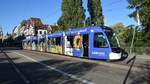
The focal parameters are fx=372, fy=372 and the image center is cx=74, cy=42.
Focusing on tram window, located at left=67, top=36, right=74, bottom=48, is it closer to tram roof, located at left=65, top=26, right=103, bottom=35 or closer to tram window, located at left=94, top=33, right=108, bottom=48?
tram roof, located at left=65, top=26, right=103, bottom=35

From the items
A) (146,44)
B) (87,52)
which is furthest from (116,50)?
(146,44)

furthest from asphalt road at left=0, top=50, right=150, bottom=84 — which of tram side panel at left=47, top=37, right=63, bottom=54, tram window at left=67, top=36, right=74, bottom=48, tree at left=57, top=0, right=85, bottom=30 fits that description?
tree at left=57, top=0, right=85, bottom=30

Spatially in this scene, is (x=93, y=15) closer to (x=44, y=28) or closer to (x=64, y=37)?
(x=64, y=37)

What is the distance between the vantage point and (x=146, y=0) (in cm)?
6028

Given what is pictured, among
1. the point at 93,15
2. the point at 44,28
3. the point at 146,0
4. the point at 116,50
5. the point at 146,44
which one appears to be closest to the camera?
the point at 116,50

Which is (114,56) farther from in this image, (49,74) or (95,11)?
(95,11)

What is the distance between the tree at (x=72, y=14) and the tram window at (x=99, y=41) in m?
35.2

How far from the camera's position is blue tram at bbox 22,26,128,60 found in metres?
28.3

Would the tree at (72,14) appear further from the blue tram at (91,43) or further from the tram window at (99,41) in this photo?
the tram window at (99,41)

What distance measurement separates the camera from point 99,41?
1161 inches

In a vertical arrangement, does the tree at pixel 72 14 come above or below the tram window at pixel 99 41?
above

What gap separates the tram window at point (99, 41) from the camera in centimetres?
2865

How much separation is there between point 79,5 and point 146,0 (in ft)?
40.7

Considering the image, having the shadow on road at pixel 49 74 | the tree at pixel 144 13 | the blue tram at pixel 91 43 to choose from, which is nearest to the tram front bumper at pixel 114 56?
the blue tram at pixel 91 43
